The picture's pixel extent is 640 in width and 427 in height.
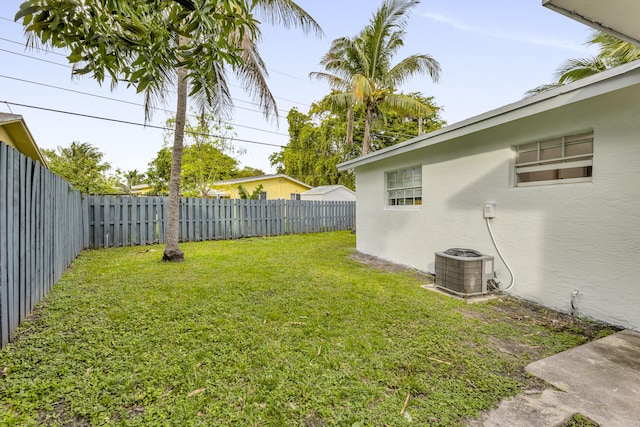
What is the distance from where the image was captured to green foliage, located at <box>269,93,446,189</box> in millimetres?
24359

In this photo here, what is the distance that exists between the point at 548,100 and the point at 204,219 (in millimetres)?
9671

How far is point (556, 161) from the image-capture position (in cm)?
366

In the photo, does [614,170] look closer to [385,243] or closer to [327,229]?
[385,243]

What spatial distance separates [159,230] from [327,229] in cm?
→ 716

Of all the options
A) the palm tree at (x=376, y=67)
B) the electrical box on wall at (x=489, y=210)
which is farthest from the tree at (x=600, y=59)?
the electrical box on wall at (x=489, y=210)

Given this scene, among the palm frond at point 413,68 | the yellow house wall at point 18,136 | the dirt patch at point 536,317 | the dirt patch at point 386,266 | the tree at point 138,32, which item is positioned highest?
the palm frond at point 413,68

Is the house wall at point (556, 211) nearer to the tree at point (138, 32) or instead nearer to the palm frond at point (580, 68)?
the tree at point (138, 32)

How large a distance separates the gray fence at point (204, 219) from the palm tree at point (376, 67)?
13.5ft

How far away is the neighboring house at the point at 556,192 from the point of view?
9.71ft

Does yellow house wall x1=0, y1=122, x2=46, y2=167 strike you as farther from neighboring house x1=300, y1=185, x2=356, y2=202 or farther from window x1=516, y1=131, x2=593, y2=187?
neighboring house x1=300, y1=185, x2=356, y2=202

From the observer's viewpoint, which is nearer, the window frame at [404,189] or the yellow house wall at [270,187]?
the window frame at [404,189]

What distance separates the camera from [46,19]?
140 cm

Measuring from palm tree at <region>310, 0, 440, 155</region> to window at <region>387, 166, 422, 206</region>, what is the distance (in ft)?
16.8

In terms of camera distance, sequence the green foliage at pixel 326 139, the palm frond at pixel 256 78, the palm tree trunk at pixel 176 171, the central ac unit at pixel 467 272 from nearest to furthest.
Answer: the central ac unit at pixel 467 272 < the palm tree trunk at pixel 176 171 < the palm frond at pixel 256 78 < the green foliage at pixel 326 139
